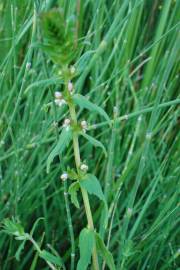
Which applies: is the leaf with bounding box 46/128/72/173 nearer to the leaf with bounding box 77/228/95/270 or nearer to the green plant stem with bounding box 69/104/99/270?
the green plant stem with bounding box 69/104/99/270

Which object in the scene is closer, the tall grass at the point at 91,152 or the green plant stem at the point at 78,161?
the green plant stem at the point at 78,161

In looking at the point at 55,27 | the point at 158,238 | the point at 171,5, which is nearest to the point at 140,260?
the point at 158,238

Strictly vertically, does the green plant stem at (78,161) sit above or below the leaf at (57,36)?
below

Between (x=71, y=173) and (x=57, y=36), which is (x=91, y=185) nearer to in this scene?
(x=71, y=173)

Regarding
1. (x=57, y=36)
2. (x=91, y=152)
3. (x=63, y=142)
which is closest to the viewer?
(x=57, y=36)

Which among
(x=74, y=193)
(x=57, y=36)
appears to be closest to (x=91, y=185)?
(x=74, y=193)

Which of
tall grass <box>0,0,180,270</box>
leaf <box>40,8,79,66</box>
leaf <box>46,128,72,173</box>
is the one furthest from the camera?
tall grass <box>0,0,180,270</box>

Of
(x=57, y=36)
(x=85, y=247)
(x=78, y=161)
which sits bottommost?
(x=85, y=247)

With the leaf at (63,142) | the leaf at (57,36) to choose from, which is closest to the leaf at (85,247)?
the leaf at (63,142)

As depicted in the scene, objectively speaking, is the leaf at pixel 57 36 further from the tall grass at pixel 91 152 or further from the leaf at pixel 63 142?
the tall grass at pixel 91 152

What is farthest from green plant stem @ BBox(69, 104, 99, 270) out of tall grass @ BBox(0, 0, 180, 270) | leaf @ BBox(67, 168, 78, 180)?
tall grass @ BBox(0, 0, 180, 270)
